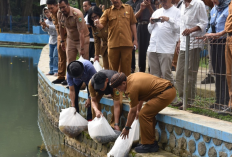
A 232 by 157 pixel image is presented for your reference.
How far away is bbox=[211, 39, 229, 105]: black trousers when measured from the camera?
4895mm

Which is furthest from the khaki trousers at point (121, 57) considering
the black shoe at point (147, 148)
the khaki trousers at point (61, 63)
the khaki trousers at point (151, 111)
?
the khaki trousers at point (61, 63)

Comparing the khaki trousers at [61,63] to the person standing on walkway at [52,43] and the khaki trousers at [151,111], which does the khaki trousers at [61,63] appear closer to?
the person standing on walkway at [52,43]

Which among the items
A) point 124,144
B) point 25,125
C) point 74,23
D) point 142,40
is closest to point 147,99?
point 124,144

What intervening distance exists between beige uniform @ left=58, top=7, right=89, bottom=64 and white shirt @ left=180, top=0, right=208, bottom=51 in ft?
7.39

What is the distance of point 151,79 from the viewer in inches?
188

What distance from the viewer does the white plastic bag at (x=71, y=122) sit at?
6.13 meters

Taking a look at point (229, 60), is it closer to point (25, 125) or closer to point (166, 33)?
point (166, 33)

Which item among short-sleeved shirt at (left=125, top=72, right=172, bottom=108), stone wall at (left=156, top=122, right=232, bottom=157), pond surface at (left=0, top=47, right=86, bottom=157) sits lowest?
pond surface at (left=0, top=47, right=86, bottom=157)

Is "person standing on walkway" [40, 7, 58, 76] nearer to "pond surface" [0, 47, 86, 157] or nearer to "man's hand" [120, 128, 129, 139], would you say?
"pond surface" [0, 47, 86, 157]

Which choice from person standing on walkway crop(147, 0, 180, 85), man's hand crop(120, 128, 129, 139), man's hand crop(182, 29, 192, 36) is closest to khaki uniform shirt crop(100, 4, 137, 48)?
person standing on walkway crop(147, 0, 180, 85)

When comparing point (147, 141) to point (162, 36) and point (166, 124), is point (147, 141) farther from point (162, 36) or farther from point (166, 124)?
point (162, 36)

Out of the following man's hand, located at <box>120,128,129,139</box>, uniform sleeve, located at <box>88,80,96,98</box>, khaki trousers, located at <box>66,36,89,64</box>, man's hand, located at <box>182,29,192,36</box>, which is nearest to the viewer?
man's hand, located at <box>120,128,129,139</box>

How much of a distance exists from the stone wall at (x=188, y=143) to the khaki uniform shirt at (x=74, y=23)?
110 inches

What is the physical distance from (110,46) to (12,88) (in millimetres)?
7108
